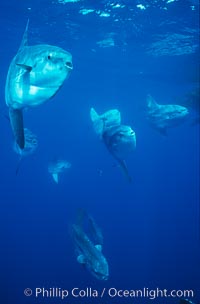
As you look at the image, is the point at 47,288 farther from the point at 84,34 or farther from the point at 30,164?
the point at 30,164

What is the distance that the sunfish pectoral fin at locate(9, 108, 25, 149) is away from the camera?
268cm

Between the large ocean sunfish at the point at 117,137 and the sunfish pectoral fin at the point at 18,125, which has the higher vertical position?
the sunfish pectoral fin at the point at 18,125

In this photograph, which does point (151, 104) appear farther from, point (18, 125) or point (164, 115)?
point (18, 125)

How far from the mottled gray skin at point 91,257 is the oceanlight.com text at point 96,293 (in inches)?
520

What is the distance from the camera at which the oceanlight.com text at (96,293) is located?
62.2 ft

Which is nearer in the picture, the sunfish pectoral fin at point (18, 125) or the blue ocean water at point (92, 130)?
the sunfish pectoral fin at point (18, 125)

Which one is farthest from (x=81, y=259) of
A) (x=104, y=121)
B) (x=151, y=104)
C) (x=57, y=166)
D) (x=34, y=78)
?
(x=151, y=104)

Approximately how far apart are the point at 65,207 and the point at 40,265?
19.2 meters

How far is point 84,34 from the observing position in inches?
825

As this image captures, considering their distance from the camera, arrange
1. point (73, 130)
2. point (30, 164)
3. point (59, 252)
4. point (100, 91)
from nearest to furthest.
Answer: point (59, 252) < point (100, 91) < point (30, 164) < point (73, 130)

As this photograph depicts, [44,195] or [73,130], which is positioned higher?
[44,195]

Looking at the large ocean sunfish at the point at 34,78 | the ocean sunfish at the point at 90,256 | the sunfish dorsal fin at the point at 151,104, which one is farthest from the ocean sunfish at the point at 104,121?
the sunfish dorsal fin at the point at 151,104

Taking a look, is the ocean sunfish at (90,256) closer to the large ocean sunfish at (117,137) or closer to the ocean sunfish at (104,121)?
the large ocean sunfish at (117,137)

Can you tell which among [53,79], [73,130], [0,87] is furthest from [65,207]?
[73,130]
